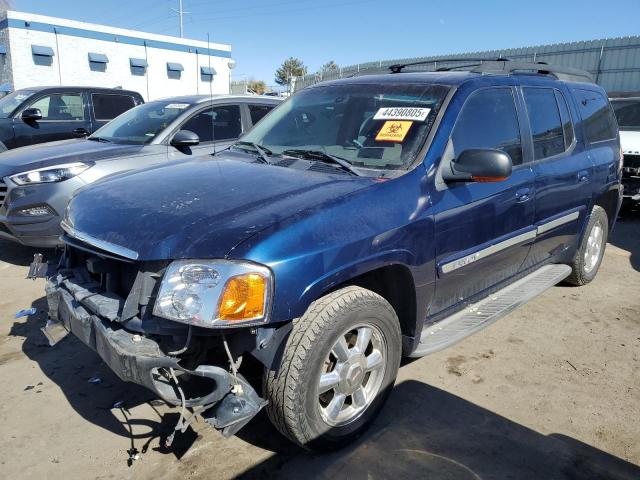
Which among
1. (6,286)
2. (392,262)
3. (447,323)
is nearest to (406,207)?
(392,262)

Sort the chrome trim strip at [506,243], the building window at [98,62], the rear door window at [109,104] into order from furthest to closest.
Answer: the building window at [98,62]
the rear door window at [109,104]
the chrome trim strip at [506,243]

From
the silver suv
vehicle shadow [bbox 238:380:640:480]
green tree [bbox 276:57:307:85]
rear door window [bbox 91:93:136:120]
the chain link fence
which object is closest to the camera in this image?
vehicle shadow [bbox 238:380:640:480]

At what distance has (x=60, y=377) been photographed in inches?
131

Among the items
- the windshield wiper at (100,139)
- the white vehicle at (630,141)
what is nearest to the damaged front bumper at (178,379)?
the windshield wiper at (100,139)

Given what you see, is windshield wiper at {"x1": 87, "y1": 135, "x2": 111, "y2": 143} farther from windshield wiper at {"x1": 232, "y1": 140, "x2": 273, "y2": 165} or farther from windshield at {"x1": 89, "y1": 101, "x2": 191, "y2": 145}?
windshield wiper at {"x1": 232, "y1": 140, "x2": 273, "y2": 165}

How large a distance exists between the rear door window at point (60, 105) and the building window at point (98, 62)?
22739mm

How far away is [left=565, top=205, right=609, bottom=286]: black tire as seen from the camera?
15.7 ft

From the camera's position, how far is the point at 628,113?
9250 mm

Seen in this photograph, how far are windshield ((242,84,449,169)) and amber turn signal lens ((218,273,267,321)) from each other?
1.19 metres

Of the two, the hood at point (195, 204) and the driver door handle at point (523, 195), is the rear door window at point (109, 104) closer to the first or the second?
the hood at point (195, 204)

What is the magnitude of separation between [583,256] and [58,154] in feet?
17.7

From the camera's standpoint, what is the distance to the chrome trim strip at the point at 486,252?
3.05 m

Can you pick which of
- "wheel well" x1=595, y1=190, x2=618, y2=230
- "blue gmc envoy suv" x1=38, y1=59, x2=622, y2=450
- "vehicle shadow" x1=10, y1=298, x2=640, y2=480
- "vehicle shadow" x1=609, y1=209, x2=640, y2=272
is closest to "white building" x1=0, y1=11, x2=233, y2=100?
"vehicle shadow" x1=609, y1=209, x2=640, y2=272

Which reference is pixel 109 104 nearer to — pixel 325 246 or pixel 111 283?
pixel 111 283
